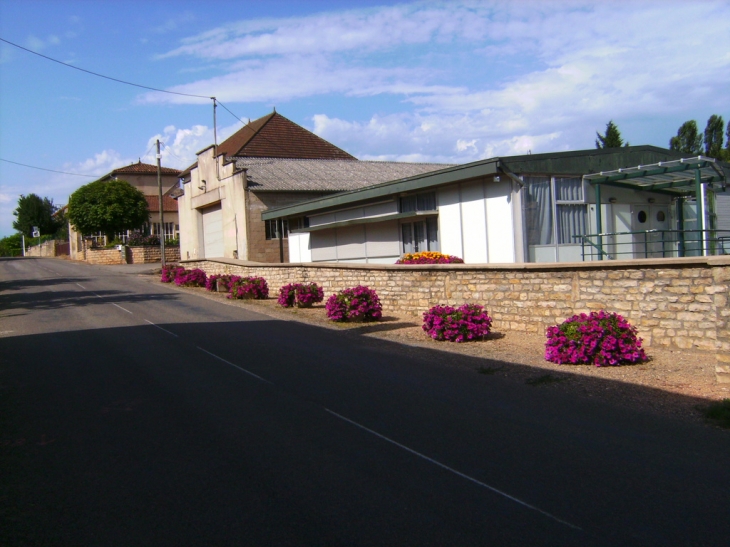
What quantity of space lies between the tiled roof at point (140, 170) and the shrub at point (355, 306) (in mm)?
54003

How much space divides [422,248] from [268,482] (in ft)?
53.9

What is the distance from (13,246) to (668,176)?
9313cm

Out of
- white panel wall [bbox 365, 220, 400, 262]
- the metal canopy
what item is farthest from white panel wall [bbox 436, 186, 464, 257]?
the metal canopy

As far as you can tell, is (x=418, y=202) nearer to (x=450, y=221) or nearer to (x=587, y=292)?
(x=450, y=221)

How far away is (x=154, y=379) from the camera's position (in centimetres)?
981

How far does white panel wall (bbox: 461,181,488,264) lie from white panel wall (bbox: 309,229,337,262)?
27.6 feet

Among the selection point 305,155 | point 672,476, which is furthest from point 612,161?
point 305,155

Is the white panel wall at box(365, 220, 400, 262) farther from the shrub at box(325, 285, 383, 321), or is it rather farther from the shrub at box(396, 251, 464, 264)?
the shrub at box(325, 285, 383, 321)

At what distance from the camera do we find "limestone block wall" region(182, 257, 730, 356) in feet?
35.1

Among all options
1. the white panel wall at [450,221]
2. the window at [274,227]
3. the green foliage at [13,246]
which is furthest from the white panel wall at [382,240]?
the green foliage at [13,246]

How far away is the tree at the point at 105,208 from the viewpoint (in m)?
49.9

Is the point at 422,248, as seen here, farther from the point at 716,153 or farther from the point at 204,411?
the point at 716,153

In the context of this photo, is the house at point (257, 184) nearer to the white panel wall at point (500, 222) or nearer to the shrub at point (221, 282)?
the shrub at point (221, 282)

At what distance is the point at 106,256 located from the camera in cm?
4928
